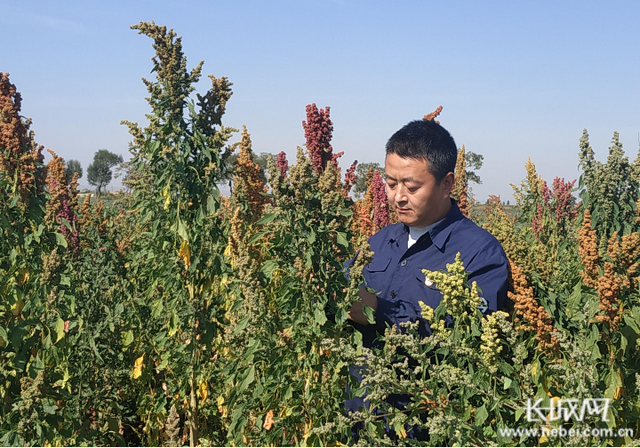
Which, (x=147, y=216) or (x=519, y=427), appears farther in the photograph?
(x=147, y=216)

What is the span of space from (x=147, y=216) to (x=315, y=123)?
1617mm

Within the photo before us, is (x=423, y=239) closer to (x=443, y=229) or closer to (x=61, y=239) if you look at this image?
(x=443, y=229)

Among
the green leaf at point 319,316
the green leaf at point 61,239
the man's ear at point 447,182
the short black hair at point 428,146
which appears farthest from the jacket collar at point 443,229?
the green leaf at point 61,239

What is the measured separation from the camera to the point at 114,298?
14.5ft

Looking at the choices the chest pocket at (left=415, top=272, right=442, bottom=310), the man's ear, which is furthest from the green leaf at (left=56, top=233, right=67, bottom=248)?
the man's ear

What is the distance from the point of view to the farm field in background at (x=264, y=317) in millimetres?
2051

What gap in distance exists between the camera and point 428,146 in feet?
9.48

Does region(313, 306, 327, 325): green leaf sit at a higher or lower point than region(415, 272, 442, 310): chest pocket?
lower

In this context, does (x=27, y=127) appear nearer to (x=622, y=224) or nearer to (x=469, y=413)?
(x=469, y=413)

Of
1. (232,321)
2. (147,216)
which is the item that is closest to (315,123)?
(232,321)

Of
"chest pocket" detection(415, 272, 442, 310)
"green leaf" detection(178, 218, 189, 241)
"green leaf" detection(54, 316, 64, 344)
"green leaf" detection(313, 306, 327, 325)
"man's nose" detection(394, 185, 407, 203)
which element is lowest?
"green leaf" detection(54, 316, 64, 344)

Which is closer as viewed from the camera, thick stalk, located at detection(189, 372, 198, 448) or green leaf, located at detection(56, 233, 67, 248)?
green leaf, located at detection(56, 233, 67, 248)

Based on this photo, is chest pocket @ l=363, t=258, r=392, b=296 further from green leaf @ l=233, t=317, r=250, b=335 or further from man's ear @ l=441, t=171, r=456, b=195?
green leaf @ l=233, t=317, r=250, b=335

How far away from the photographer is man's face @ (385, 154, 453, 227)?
2.88 metres
